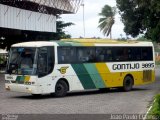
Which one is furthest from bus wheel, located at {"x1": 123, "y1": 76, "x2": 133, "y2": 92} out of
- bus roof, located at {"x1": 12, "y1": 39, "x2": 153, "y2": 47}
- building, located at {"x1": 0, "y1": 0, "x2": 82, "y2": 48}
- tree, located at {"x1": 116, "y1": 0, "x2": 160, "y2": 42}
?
building, located at {"x1": 0, "y1": 0, "x2": 82, "y2": 48}

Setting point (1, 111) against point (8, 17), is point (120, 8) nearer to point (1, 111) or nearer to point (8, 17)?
point (8, 17)

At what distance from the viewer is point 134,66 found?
26.6 metres

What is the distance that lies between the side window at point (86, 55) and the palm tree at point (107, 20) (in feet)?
222

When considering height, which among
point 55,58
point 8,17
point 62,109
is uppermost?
point 8,17

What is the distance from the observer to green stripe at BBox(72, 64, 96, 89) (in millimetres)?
23052

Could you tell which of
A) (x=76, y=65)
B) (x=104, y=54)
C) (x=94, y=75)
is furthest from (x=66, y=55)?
(x=104, y=54)

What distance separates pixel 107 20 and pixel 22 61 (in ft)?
243

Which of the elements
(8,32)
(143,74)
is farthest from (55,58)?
(8,32)

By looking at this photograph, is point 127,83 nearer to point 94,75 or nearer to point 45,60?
point 94,75

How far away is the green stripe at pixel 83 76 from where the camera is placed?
23.1 meters

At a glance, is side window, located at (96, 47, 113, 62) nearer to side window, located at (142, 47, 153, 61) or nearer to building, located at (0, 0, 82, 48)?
side window, located at (142, 47, 153, 61)

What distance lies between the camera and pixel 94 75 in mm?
24031

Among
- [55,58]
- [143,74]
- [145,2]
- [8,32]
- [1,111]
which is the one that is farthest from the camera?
[8,32]

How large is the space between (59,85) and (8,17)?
1773 centimetres
